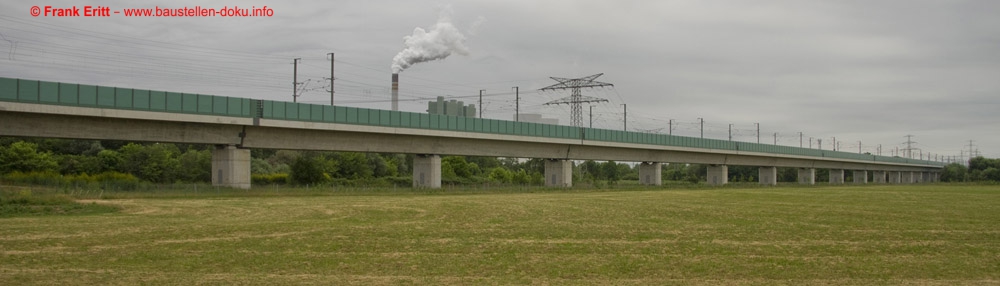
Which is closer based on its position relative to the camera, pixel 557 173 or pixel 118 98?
pixel 118 98

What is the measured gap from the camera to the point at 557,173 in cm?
8438

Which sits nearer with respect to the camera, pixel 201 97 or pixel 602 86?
pixel 201 97

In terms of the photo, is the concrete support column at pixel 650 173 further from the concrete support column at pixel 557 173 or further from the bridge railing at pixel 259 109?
the concrete support column at pixel 557 173

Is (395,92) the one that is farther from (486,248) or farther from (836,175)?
(836,175)

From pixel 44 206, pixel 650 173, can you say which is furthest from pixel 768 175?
pixel 44 206

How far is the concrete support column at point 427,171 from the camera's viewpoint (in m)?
67.8

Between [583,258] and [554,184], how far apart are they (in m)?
63.0

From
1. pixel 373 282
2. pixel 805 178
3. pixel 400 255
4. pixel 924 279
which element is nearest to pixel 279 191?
pixel 400 255

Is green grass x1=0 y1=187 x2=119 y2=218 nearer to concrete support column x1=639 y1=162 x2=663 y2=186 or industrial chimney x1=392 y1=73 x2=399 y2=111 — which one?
industrial chimney x1=392 y1=73 x2=399 y2=111

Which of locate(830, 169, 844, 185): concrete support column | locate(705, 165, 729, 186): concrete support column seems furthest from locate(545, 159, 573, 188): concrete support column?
locate(830, 169, 844, 185): concrete support column

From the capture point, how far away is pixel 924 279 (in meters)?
18.6

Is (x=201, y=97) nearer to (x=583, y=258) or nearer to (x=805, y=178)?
(x=583, y=258)

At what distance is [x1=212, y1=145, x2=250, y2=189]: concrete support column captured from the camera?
170 ft

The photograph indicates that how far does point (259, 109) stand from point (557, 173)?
1556 inches
